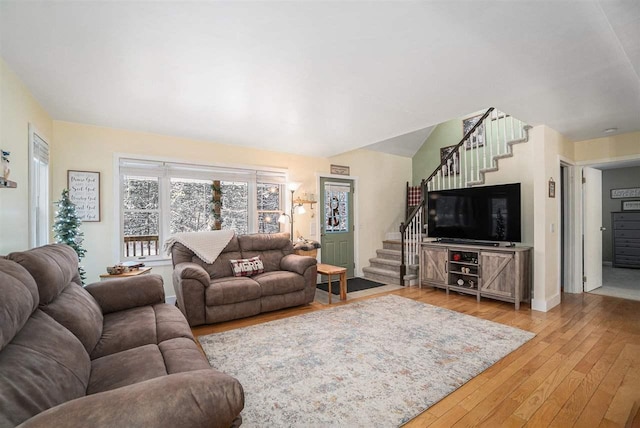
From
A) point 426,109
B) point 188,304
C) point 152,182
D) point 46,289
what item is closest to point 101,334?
point 46,289

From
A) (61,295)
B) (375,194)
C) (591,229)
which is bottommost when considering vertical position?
(61,295)

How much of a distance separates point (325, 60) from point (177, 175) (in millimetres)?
2960

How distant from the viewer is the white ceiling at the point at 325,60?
1639 mm

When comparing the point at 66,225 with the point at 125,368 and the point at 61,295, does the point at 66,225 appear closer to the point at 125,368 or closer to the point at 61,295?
the point at 61,295

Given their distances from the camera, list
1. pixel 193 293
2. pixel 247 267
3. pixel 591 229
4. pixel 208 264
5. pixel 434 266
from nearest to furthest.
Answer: pixel 193 293, pixel 208 264, pixel 247 267, pixel 591 229, pixel 434 266

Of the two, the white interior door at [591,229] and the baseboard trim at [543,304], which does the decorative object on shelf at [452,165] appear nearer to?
the white interior door at [591,229]

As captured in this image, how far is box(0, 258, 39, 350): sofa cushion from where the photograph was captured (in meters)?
1.03

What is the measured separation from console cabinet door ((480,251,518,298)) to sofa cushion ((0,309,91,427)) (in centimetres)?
433

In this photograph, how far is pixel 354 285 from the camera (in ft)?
16.9

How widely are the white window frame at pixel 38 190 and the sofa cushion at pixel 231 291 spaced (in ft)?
5.39

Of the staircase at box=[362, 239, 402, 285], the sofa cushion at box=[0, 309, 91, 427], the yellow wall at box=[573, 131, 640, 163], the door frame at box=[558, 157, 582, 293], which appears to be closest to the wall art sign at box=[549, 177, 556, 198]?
the door frame at box=[558, 157, 582, 293]

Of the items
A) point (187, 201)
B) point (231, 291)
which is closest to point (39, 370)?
point (231, 291)

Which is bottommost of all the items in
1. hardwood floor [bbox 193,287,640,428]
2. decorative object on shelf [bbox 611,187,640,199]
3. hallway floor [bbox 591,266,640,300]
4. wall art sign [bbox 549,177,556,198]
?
hardwood floor [bbox 193,287,640,428]

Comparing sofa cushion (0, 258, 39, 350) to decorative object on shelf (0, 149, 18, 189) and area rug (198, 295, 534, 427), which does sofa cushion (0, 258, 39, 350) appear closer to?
decorative object on shelf (0, 149, 18, 189)
